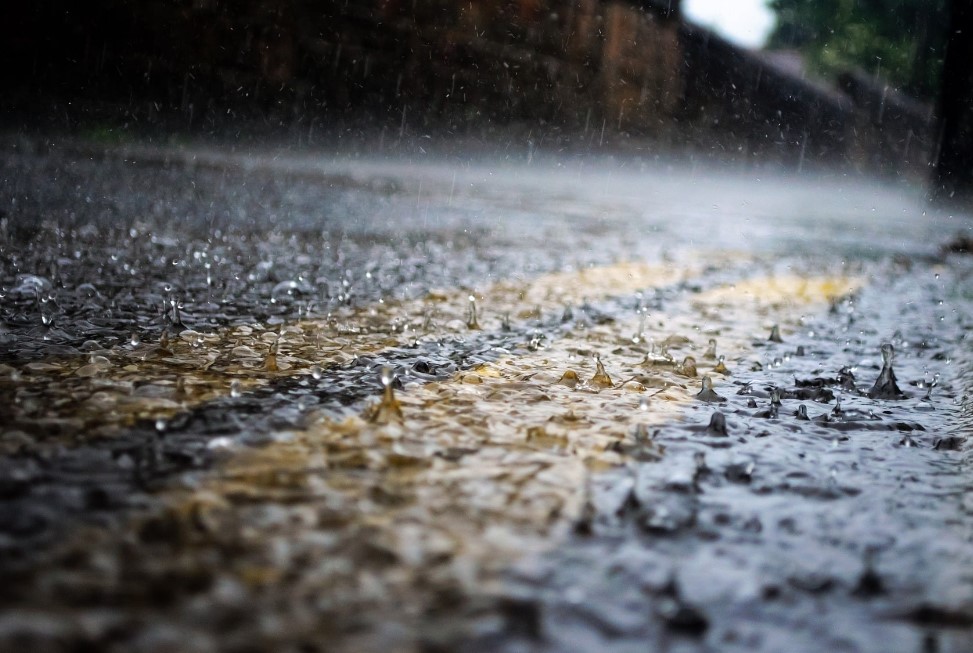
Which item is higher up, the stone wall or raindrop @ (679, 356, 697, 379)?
the stone wall

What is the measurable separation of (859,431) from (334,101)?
592 centimetres

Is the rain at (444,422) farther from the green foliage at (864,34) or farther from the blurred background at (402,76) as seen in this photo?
the green foliage at (864,34)

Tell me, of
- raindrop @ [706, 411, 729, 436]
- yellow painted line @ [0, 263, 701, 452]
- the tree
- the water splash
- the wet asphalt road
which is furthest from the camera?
the tree

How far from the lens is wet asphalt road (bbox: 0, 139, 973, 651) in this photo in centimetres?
73

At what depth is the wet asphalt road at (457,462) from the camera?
729mm

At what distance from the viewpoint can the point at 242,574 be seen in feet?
2.52

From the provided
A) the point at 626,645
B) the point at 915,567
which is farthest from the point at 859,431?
the point at 626,645

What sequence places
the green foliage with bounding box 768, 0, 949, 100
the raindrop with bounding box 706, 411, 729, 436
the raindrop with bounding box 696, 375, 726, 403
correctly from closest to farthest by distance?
the raindrop with bounding box 706, 411, 729, 436 < the raindrop with bounding box 696, 375, 726, 403 < the green foliage with bounding box 768, 0, 949, 100

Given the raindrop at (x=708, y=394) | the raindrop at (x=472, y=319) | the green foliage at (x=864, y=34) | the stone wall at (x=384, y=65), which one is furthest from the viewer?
the green foliage at (x=864, y=34)

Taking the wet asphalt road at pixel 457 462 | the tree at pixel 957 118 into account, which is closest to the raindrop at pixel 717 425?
the wet asphalt road at pixel 457 462

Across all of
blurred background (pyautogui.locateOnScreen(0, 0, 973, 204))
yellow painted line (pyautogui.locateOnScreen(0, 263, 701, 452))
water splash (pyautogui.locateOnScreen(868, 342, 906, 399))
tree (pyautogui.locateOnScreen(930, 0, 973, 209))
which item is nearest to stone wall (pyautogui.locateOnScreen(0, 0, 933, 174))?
blurred background (pyautogui.locateOnScreen(0, 0, 973, 204))

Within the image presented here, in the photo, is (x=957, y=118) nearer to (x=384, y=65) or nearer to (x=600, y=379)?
(x=384, y=65)

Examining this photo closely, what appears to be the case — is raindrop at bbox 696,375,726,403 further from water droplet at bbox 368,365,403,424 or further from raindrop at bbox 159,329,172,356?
raindrop at bbox 159,329,172,356

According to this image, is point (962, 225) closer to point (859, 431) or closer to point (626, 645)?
point (859, 431)
